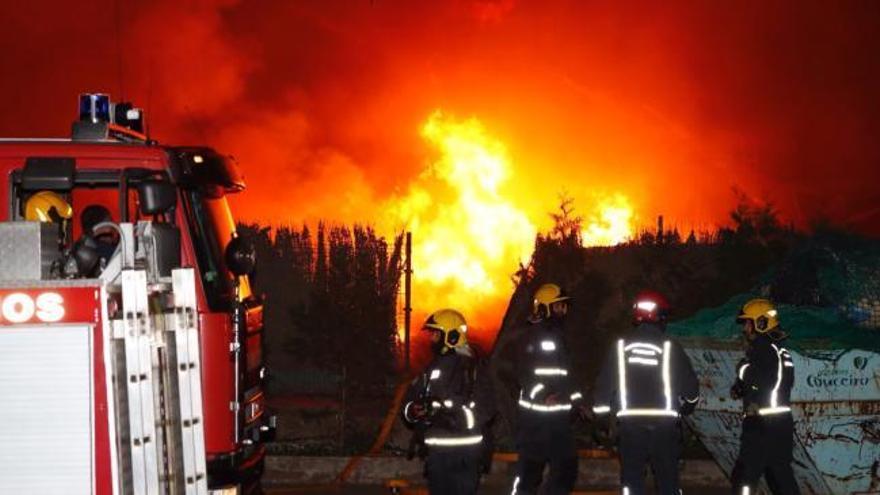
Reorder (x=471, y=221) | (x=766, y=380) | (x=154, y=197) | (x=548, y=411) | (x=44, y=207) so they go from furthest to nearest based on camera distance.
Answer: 1. (x=471, y=221)
2. (x=548, y=411)
3. (x=766, y=380)
4. (x=44, y=207)
5. (x=154, y=197)

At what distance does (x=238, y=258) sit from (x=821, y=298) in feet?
19.8

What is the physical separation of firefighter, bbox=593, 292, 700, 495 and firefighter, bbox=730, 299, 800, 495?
43 centimetres

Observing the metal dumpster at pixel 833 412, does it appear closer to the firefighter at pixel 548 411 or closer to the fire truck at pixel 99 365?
the firefighter at pixel 548 411

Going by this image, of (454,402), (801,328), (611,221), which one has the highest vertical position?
(611,221)

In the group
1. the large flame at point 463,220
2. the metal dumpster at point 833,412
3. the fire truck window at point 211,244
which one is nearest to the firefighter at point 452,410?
the fire truck window at point 211,244

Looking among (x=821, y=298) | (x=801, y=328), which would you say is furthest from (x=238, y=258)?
(x=821, y=298)

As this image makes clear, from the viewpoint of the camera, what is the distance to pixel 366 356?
1504 cm

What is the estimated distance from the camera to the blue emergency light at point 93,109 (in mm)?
7440

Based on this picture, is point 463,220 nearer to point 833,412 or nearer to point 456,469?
point 833,412

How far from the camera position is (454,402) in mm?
7387

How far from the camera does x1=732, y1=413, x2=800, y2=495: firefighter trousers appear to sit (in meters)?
8.71

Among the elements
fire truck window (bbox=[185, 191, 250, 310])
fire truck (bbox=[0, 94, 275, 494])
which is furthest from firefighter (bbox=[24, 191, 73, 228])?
fire truck window (bbox=[185, 191, 250, 310])

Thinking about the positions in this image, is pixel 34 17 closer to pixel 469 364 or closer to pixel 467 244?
pixel 467 244

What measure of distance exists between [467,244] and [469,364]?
12.5 meters
